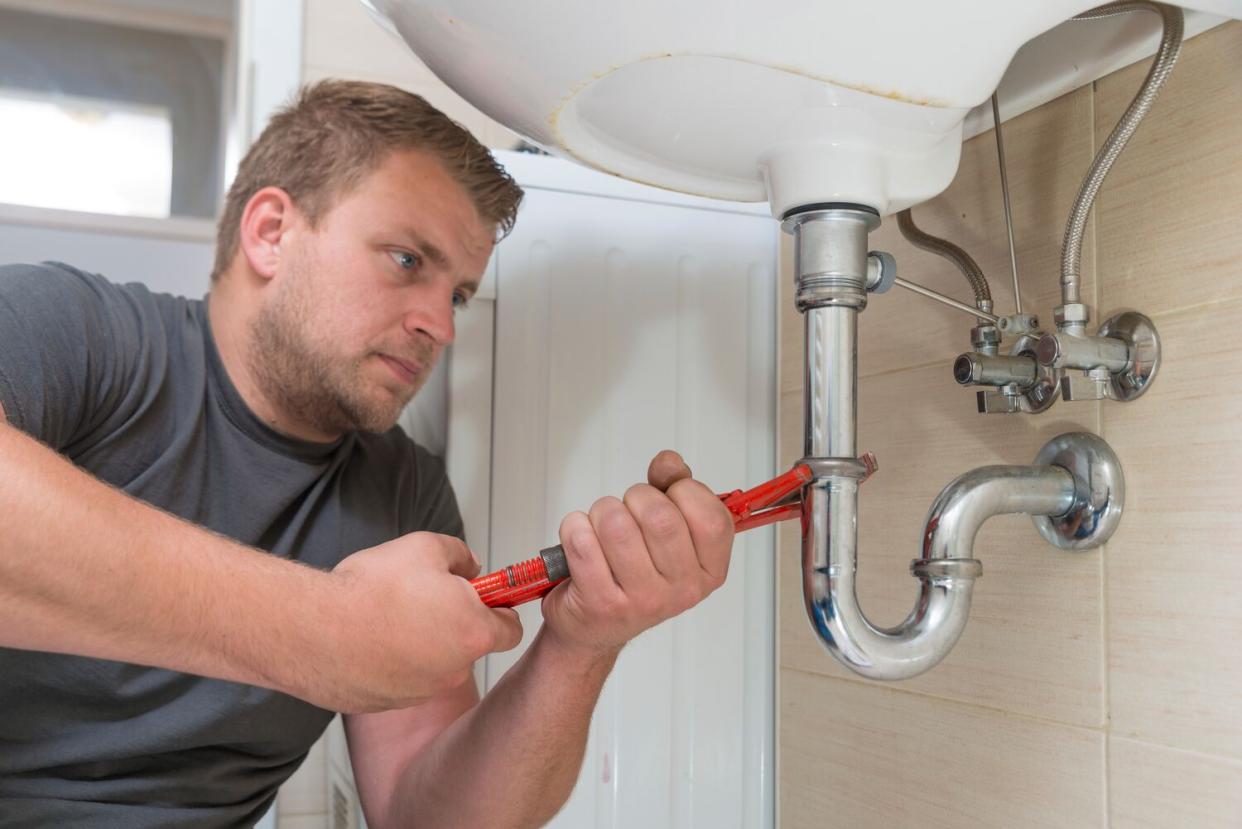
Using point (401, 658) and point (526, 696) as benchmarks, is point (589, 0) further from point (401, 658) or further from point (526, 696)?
point (526, 696)

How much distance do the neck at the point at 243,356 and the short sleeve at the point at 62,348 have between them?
0.29 feet

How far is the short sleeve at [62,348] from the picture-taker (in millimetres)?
760

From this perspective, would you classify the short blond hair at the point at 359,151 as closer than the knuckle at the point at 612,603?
No

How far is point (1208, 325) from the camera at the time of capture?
63 cm

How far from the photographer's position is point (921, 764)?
0.84m

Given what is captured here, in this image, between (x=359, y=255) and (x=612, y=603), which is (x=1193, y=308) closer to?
(x=612, y=603)

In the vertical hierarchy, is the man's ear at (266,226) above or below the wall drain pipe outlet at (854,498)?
above

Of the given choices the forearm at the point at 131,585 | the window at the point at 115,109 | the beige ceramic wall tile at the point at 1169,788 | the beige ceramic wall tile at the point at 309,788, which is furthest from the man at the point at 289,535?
the window at the point at 115,109

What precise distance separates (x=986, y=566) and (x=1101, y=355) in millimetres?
197

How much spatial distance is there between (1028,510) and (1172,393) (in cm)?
11

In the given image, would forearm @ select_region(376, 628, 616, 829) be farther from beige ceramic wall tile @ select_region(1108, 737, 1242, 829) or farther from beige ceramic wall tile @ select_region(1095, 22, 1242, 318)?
beige ceramic wall tile @ select_region(1095, 22, 1242, 318)

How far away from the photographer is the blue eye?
95 centimetres

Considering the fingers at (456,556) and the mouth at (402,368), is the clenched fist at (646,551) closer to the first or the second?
the fingers at (456,556)

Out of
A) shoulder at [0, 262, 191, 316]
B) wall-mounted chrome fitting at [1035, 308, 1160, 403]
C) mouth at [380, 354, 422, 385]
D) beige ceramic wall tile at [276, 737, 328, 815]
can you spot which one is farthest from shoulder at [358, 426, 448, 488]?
wall-mounted chrome fitting at [1035, 308, 1160, 403]
